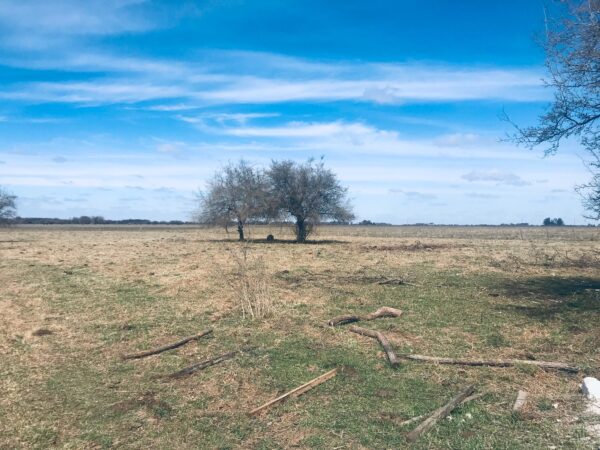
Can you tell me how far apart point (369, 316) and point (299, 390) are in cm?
412

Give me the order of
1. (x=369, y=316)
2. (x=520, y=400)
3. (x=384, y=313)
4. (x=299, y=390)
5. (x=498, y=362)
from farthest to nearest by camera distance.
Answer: (x=384, y=313) → (x=369, y=316) → (x=498, y=362) → (x=299, y=390) → (x=520, y=400)

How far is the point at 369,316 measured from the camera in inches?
408

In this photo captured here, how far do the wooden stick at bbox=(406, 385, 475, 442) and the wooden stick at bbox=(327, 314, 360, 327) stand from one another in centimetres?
378

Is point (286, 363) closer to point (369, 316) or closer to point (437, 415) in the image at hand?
point (437, 415)

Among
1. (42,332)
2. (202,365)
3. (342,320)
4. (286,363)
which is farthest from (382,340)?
(42,332)

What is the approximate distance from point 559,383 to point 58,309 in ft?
35.5

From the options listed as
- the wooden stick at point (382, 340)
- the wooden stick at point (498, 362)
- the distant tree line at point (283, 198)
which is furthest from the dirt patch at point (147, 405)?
the distant tree line at point (283, 198)

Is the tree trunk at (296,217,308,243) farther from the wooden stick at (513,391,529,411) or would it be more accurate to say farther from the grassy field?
the wooden stick at (513,391,529,411)

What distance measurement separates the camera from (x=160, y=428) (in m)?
5.69

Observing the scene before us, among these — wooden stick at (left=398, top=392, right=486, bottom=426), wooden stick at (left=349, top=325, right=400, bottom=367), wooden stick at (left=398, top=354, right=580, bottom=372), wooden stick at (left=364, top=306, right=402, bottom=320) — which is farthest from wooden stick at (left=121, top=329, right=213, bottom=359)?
wooden stick at (left=398, top=392, right=486, bottom=426)

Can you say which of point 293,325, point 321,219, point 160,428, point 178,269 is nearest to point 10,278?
point 178,269

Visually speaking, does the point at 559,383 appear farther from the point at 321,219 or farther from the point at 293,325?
the point at 321,219

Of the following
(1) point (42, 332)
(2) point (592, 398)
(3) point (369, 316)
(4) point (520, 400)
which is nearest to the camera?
(2) point (592, 398)

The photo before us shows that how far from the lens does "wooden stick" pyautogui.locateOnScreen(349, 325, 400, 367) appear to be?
752cm
